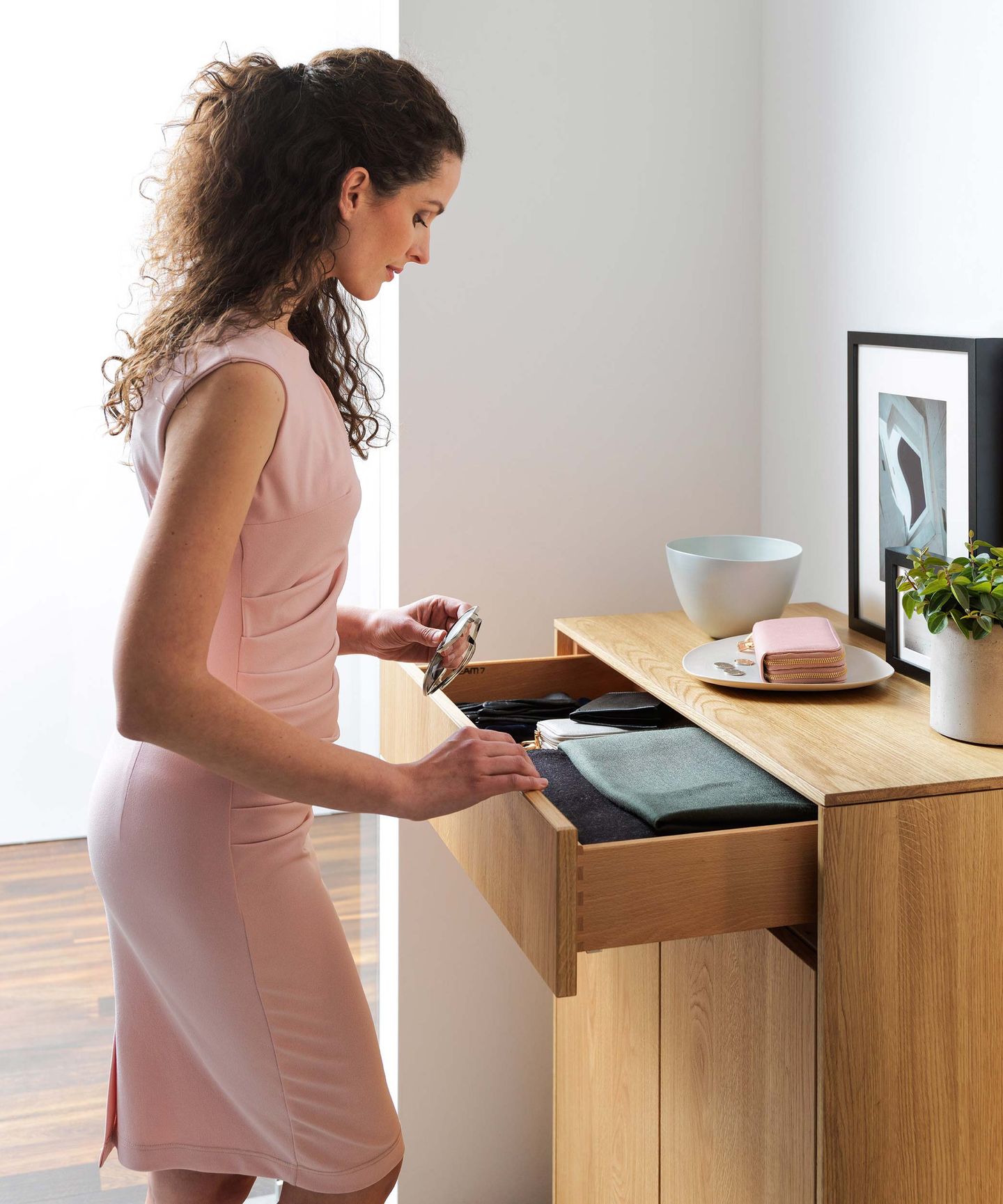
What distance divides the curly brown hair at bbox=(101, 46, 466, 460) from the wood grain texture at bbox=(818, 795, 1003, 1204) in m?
0.67

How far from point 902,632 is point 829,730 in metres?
0.28

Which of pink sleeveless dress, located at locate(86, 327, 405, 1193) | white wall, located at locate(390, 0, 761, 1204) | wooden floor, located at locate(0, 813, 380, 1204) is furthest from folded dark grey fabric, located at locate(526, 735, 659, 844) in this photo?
wooden floor, located at locate(0, 813, 380, 1204)

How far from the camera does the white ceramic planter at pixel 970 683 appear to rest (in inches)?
46.3

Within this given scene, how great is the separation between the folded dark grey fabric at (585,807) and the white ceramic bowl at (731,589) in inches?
11.4

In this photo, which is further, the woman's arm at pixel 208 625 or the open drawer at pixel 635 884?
the open drawer at pixel 635 884

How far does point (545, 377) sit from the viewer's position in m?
1.92

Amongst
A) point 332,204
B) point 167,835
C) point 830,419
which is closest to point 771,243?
point 830,419

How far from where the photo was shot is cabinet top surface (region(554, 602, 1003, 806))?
1.12 meters

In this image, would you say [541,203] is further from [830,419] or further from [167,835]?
[167,835]

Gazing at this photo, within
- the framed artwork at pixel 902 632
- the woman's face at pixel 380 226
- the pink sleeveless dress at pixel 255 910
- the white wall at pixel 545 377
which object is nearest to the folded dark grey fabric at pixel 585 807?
the pink sleeveless dress at pixel 255 910

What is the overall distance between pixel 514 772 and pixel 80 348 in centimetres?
112

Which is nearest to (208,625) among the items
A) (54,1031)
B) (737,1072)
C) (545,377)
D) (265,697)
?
(265,697)

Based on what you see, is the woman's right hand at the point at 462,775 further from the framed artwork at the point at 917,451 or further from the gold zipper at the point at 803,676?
the framed artwork at the point at 917,451

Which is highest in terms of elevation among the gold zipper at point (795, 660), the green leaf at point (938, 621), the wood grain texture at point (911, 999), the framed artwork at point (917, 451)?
the framed artwork at point (917, 451)
